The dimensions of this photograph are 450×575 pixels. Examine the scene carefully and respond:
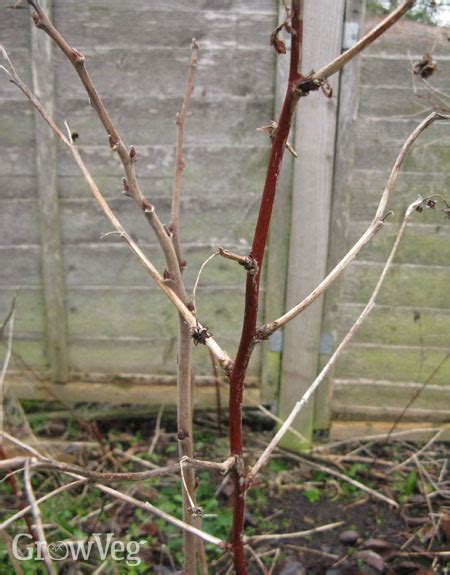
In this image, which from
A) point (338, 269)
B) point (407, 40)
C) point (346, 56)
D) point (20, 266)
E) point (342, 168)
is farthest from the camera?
point (20, 266)

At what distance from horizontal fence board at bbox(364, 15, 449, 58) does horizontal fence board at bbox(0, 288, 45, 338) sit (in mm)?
1565

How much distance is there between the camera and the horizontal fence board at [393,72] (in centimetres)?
228

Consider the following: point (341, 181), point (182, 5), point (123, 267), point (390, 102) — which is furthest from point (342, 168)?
point (123, 267)

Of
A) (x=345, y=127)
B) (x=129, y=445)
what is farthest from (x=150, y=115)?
(x=129, y=445)

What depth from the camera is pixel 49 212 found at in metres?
2.49

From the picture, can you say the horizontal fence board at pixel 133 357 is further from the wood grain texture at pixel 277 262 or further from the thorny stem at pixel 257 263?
the thorny stem at pixel 257 263

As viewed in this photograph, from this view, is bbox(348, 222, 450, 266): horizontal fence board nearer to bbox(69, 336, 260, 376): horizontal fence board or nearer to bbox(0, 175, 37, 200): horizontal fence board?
bbox(69, 336, 260, 376): horizontal fence board

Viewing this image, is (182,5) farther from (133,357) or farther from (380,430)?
(380,430)

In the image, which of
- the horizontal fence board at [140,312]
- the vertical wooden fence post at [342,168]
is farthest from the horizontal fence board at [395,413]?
the horizontal fence board at [140,312]

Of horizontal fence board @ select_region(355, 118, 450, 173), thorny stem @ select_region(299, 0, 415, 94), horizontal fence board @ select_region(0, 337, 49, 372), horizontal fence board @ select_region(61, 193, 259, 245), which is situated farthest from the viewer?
horizontal fence board @ select_region(0, 337, 49, 372)

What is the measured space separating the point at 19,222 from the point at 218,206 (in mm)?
772

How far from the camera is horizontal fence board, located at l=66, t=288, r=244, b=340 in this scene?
2.59m

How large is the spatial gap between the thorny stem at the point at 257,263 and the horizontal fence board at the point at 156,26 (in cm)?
164

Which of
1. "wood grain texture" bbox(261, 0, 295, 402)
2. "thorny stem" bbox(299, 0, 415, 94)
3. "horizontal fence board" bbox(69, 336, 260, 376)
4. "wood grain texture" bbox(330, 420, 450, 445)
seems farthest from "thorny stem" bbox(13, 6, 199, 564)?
"wood grain texture" bbox(330, 420, 450, 445)
